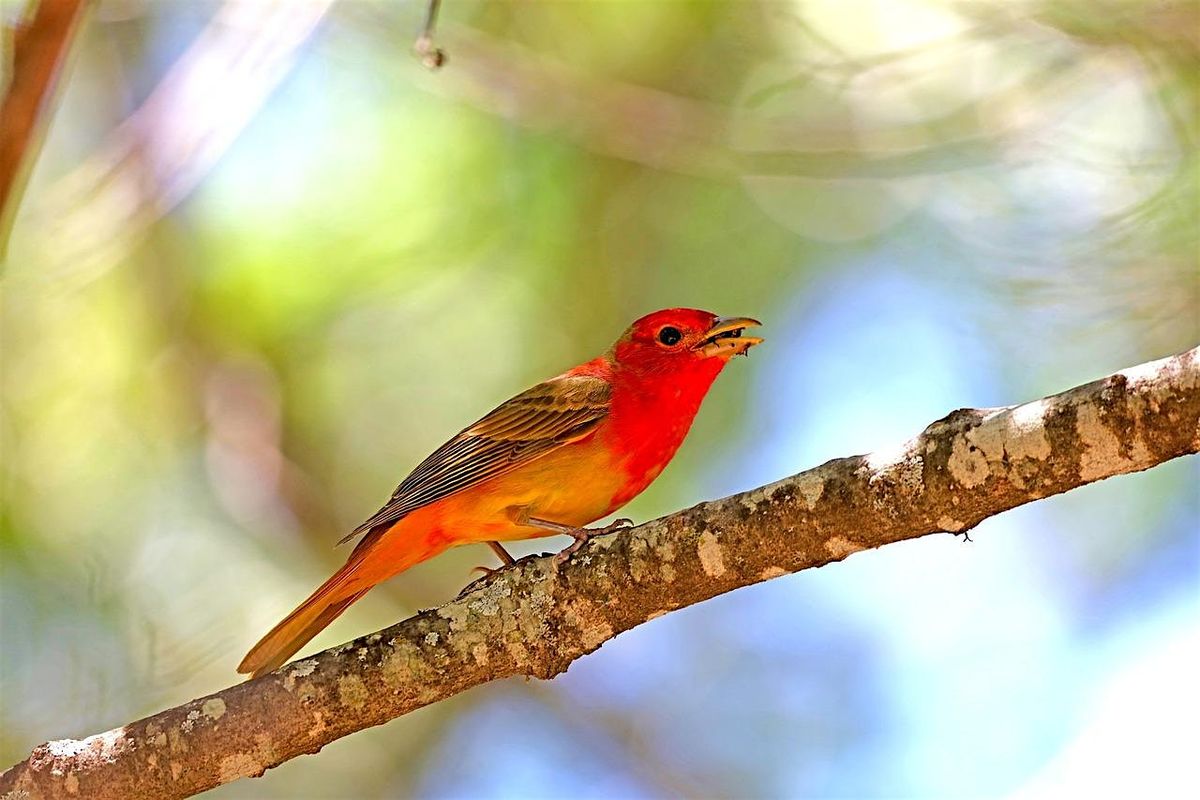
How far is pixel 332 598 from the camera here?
4355 millimetres

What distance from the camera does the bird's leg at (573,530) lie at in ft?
11.7

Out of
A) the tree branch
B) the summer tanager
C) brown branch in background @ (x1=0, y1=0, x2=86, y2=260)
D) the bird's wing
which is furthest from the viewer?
the bird's wing

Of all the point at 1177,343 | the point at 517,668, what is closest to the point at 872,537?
the point at 517,668

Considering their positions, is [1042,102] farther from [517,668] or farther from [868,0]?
[517,668]

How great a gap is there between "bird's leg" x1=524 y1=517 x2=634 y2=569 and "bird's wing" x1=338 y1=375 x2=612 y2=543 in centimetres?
25

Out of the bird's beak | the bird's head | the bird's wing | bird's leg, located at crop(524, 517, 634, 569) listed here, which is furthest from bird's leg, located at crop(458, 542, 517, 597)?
the bird's beak

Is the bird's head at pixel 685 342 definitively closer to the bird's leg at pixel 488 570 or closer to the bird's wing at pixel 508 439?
the bird's wing at pixel 508 439

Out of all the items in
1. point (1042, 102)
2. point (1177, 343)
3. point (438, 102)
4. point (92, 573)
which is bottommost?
point (1177, 343)

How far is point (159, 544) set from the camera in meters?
6.40

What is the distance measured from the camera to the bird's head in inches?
194

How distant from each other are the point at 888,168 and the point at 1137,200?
3.64 feet

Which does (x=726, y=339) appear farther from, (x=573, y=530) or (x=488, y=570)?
(x=488, y=570)

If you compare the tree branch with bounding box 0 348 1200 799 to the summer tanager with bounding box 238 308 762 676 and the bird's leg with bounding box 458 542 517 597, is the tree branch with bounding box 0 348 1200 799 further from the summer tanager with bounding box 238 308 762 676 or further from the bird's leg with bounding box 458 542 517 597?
the summer tanager with bounding box 238 308 762 676

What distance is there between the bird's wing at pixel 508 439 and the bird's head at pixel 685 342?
0.20 m
